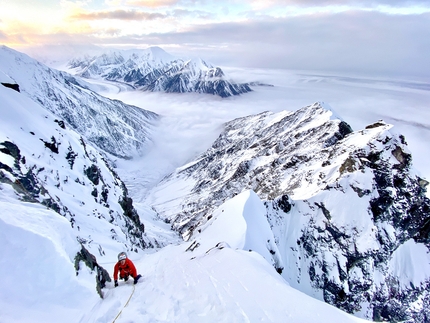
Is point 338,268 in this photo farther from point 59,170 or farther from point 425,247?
point 59,170

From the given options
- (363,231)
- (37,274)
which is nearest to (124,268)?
(37,274)

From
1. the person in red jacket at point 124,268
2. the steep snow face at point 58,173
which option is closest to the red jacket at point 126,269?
the person in red jacket at point 124,268

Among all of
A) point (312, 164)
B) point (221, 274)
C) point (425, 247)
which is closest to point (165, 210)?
point (312, 164)

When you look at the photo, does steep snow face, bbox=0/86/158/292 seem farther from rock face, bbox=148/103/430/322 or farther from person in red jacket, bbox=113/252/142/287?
rock face, bbox=148/103/430/322

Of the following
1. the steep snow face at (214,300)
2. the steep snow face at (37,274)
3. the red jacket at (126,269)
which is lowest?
the red jacket at (126,269)

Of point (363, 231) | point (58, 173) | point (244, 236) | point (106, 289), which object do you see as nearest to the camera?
point (106, 289)

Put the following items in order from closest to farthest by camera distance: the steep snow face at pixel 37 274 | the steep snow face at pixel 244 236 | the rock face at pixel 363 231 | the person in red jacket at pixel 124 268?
the steep snow face at pixel 37 274
the person in red jacket at pixel 124 268
the steep snow face at pixel 244 236
the rock face at pixel 363 231

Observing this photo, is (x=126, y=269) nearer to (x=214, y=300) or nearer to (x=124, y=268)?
(x=124, y=268)

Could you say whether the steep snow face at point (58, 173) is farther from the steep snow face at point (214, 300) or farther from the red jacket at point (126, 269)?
the steep snow face at point (214, 300)

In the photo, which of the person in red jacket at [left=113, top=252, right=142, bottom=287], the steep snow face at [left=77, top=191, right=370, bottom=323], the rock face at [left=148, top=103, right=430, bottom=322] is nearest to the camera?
the steep snow face at [left=77, top=191, right=370, bottom=323]

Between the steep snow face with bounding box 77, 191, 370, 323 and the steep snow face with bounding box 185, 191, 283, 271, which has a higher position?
the steep snow face with bounding box 77, 191, 370, 323

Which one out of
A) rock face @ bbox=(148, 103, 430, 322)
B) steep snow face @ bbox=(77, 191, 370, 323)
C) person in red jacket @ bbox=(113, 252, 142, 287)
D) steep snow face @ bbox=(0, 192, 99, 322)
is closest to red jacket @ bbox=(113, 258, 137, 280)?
person in red jacket @ bbox=(113, 252, 142, 287)
